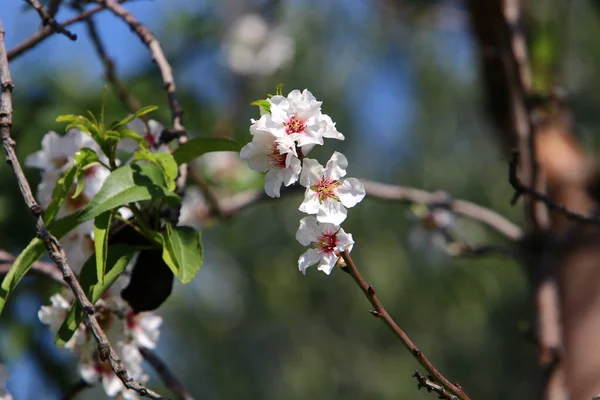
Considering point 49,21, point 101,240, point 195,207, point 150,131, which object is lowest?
point 101,240

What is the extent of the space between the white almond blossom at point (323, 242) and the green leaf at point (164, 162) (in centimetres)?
15

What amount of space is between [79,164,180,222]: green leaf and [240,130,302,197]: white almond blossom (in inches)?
4.1

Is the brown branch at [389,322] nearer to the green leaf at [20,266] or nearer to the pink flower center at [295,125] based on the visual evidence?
the pink flower center at [295,125]

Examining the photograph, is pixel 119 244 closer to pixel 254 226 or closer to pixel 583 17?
pixel 254 226

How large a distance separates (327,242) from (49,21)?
0.52 metres

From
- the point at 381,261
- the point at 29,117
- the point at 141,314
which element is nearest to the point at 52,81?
the point at 29,117

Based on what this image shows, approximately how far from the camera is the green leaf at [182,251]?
0.80m

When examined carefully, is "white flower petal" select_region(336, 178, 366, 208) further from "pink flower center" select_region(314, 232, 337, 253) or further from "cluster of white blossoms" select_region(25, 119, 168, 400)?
"cluster of white blossoms" select_region(25, 119, 168, 400)

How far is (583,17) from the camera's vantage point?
5.41 m

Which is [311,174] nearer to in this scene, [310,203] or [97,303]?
[310,203]

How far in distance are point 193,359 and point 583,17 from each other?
3.60m

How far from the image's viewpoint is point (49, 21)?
1006 millimetres

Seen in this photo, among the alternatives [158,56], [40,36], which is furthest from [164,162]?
[40,36]

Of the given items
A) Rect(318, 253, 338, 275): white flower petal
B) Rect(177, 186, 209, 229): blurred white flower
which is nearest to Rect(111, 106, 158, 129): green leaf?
Rect(318, 253, 338, 275): white flower petal
